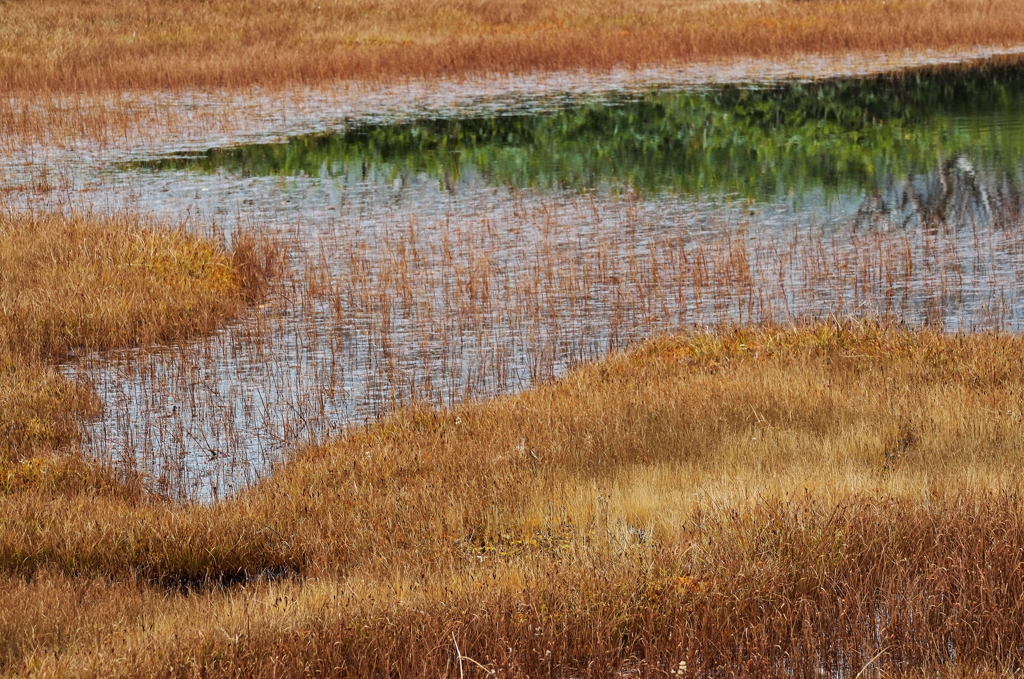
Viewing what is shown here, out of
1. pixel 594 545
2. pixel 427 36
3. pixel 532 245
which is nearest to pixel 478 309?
pixel 532 245

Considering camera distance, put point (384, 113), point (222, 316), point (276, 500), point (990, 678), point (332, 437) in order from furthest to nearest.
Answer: point (384, 113)
point (222, 316)
point (332, 437)
point (276, 500)
point (990, 678)

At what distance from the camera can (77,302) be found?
38.2 feet

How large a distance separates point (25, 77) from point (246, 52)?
6125 mm

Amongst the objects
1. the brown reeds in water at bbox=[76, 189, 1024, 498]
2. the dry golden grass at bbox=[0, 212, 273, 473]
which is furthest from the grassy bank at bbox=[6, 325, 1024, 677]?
the dry golden grass at bbox=[0, 212, 273, 473]

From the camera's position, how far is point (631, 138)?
23031 millimetres

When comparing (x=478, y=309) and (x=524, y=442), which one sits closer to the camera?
(x=524, y=442)

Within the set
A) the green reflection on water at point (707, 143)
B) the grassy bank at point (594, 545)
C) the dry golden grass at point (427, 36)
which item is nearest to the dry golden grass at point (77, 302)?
the grassy bank at point (594, 545)

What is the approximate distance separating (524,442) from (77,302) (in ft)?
19.1

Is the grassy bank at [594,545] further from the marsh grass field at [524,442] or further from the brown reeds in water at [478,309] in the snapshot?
the brown reeds in water at [478,309]

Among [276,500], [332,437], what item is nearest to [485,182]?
[332,437]

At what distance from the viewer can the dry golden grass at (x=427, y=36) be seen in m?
31.2

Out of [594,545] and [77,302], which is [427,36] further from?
[594,545]

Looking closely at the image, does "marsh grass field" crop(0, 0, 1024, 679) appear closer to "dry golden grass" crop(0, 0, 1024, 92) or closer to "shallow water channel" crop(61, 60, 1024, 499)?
"shallow water channel" crop(61, 60, 1024, 499)

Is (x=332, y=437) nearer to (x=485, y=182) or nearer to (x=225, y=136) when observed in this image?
(x=485, y=182)
